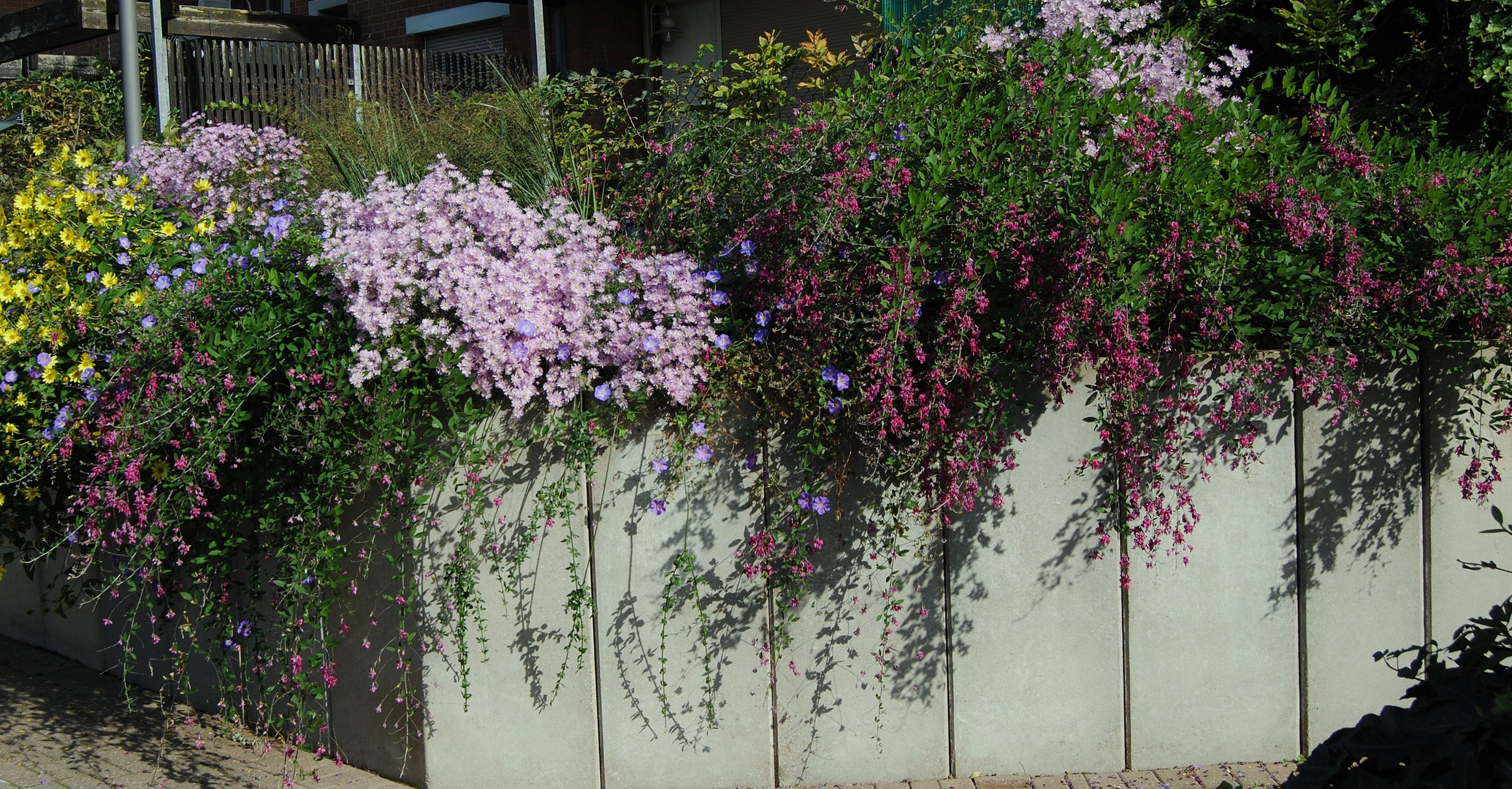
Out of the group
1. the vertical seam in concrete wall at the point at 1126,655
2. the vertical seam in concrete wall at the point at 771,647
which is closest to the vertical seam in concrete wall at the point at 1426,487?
the vertical seam in concrete wall at the point at 1126,655

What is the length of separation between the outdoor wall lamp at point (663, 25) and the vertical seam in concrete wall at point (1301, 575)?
7769 millimetres

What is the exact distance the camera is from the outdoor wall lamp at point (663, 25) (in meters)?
10.1

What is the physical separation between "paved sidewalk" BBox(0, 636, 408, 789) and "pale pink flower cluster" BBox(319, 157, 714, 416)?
4.43 feet

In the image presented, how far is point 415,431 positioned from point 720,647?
3.51 feet

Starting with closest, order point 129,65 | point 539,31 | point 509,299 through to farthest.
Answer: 1. point 509,299
2. point 129,65
3. point 539,31

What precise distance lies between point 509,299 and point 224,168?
6.75 feet

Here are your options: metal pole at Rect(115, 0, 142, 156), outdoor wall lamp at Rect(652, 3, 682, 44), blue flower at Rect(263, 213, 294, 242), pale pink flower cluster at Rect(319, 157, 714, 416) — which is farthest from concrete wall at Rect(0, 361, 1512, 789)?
outdoor wall lamp at Rect(652, 3, 682, 44)

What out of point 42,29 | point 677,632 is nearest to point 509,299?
point 677,632

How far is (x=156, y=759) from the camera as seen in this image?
12.4 ft

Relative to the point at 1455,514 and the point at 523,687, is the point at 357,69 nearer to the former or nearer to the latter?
the point at 523,687

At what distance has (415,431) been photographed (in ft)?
10.7

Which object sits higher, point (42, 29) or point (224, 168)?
point (42, 29)

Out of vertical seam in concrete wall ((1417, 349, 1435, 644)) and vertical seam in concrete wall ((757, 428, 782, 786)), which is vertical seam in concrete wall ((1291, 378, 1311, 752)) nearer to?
vertical seam in concrete wall ((1417, 349, 1435, 644))

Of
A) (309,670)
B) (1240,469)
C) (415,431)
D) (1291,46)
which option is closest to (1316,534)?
(1240,469)
